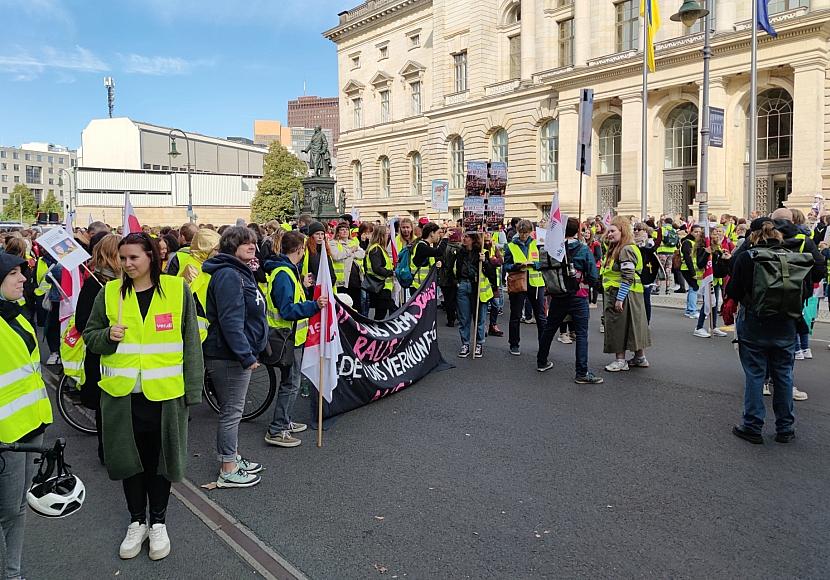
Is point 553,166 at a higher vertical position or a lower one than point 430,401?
higher

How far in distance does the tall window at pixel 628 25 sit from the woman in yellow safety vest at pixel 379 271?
27.6m

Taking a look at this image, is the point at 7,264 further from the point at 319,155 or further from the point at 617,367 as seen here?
the point at 319,155

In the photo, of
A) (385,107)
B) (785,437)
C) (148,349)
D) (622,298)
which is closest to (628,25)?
(385,107)

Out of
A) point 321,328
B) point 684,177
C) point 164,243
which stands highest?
point 684,177

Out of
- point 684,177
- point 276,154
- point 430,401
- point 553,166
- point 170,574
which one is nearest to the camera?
point 170,574

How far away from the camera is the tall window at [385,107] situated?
54.7 metres

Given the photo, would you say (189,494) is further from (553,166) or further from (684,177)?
(553,166)

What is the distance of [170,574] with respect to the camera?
12.8 ft

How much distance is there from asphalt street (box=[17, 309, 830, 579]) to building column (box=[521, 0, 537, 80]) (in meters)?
35.5

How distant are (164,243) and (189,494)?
3.84 meters

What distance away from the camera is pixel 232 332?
4.86 metres

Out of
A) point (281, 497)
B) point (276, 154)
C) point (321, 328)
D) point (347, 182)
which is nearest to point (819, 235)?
point (321, 328)

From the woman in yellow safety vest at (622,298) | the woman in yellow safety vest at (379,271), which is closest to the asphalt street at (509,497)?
the woman in yellow safety vest at (622,298)

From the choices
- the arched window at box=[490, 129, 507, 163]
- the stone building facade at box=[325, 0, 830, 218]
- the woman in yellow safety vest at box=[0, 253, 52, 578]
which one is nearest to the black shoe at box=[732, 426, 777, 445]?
the woman in yellow safety vest at box=[0, 253, 52, 578]
